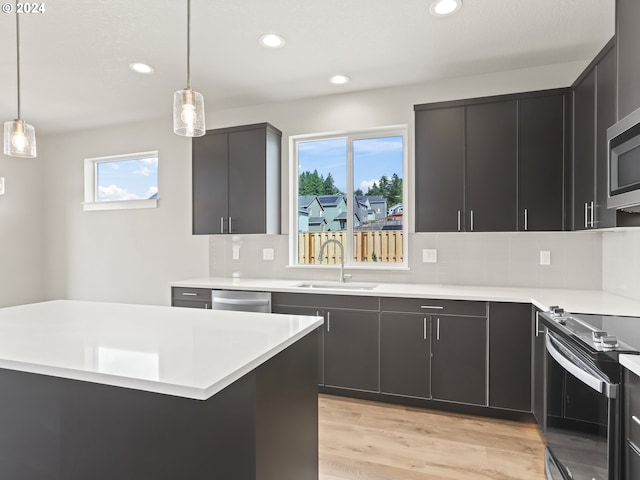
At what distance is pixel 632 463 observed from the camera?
1255 millimetres

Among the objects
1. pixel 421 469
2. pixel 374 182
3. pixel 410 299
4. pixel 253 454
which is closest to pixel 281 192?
pixel 374 182

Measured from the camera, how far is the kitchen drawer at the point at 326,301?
9.74ft

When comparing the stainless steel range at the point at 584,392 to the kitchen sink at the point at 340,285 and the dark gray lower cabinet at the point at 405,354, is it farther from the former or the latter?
the kitchen sink at the point at 340,285

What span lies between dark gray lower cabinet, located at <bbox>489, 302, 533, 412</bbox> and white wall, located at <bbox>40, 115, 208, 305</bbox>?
2959 millimetres

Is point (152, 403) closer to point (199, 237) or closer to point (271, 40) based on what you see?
point (271, 40)

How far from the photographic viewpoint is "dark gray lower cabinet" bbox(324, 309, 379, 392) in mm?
2961

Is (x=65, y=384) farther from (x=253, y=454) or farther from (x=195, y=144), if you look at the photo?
(x=195, y=144)

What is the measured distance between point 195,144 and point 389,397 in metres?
2.93

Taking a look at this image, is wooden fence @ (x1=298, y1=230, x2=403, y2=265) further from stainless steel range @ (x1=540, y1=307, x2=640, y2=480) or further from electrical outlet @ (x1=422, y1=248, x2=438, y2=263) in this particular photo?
stainless steel range @ (x1=540, y1=307, x2=640, y2=480)

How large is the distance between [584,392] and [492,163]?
1.82m

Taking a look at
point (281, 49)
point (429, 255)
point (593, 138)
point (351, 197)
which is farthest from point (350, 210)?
point (593, 138)

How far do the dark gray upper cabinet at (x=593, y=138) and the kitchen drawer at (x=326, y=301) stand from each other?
5.02 feet

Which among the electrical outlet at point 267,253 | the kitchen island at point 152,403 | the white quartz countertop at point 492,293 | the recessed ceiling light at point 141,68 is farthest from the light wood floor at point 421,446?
the recessed ceiling light at point 141,68

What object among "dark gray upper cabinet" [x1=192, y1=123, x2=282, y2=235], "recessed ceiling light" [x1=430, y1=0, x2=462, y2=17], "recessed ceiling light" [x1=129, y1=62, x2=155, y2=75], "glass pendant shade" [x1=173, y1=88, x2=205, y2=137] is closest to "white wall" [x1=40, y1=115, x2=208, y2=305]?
"dark gray upper cabinet" [x1=192, y1=123, x2=282, y2=235]
